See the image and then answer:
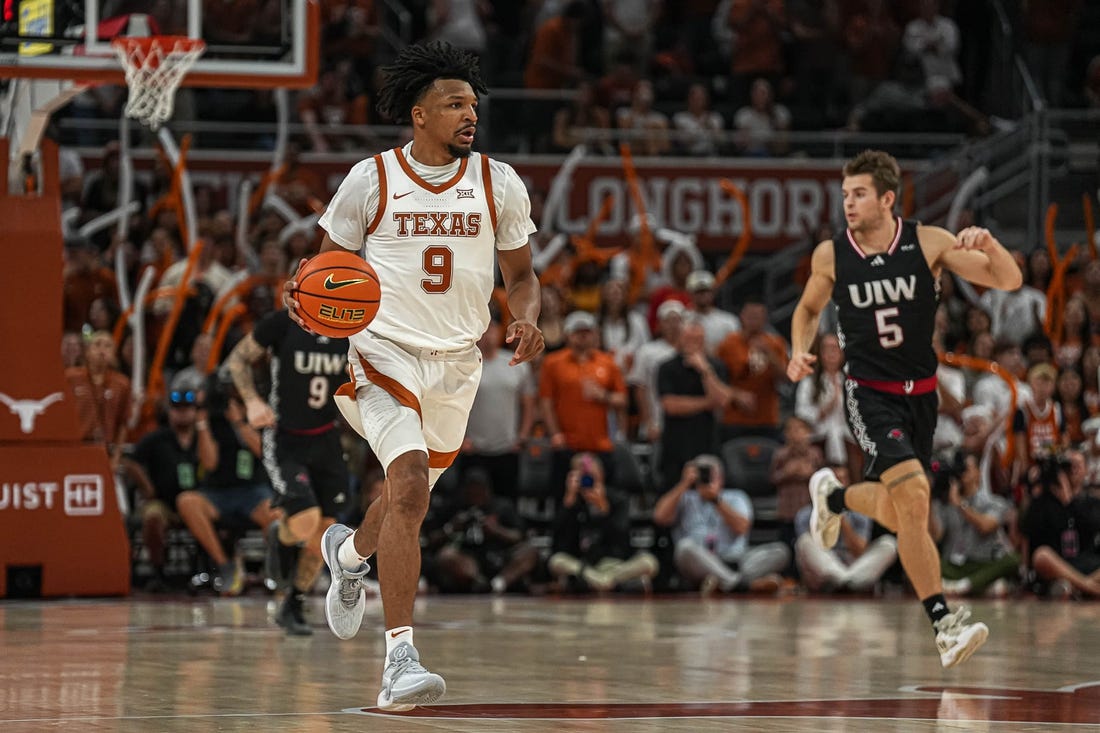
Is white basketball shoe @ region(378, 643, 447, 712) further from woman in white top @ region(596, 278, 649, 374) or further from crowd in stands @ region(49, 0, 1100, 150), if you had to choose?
crowd in stands @ region(49, 0, 1100, 150)

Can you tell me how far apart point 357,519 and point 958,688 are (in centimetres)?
798

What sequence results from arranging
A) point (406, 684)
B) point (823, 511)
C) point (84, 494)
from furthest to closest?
point (84, 494) → point (823, 511) → point (406, 684)

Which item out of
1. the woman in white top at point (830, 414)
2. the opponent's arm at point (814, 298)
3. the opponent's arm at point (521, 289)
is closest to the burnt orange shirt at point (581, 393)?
the woman in white top at point (830, 414)

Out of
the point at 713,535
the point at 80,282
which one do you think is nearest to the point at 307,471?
the point at 713,535

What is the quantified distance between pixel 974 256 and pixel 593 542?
696 centimetres

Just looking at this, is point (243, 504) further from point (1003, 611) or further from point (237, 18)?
point (1003, 611)

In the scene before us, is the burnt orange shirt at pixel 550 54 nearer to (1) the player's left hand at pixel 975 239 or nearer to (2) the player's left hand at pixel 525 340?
(1) the player's left hand at pixel 975 239

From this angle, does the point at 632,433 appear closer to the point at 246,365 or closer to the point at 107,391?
the point at 107,391

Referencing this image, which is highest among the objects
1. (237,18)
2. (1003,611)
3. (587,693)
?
(237,18)

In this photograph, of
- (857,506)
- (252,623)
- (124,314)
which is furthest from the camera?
(124,314)

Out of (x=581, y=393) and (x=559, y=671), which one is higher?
(x=581, y=393)

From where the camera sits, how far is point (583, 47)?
21.9 m

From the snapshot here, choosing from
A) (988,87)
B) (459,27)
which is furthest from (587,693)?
(988,87)

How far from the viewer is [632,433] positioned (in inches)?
676
